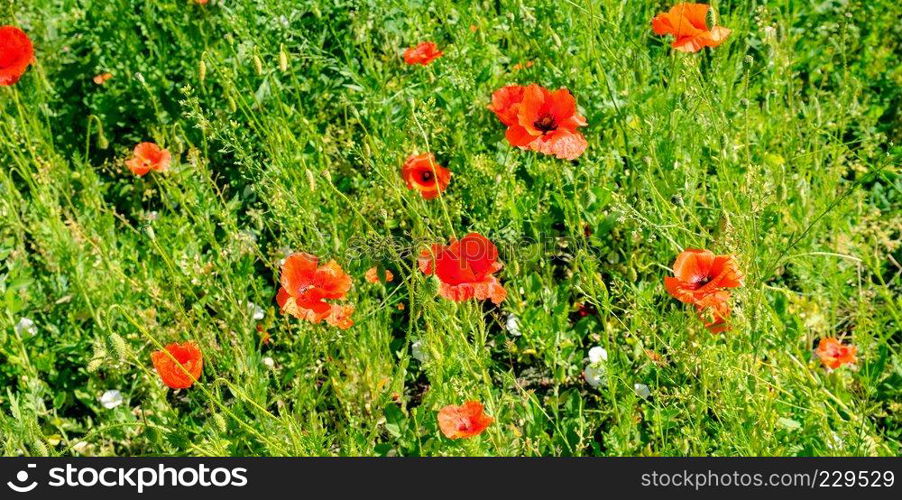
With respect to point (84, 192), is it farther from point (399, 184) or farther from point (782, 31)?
point (782, 31)

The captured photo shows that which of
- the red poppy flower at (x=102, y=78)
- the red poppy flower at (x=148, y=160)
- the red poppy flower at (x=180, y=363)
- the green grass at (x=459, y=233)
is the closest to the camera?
the red poppy flower at (x=180, y=363)

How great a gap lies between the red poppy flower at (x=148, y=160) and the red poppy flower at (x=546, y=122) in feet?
3.37

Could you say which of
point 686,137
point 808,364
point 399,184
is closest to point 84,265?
point 399,184

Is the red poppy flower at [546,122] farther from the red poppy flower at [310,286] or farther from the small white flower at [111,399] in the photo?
the small white flower at [111,399]

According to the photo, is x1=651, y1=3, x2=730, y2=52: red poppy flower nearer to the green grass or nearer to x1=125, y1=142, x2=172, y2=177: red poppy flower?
the green grass

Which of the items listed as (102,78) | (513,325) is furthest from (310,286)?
(102,78)

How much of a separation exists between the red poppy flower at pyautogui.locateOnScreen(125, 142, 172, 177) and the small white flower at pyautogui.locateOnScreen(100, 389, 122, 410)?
627 mm

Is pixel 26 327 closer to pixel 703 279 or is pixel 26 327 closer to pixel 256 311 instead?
pixel 256 311

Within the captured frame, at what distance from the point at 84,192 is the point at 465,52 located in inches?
46.1

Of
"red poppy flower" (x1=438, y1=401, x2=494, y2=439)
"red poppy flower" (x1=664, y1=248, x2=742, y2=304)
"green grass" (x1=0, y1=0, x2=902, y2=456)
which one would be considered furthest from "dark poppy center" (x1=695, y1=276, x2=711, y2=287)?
"red poppy flower" (x1=438, y1=401, x2=494, y2=439)

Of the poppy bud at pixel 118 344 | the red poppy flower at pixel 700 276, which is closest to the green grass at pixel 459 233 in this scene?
the poppy bud at pixel 118 344

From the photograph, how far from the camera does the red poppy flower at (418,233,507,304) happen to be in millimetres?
1959

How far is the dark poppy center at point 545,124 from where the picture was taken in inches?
90.7

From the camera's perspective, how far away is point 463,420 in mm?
1968
